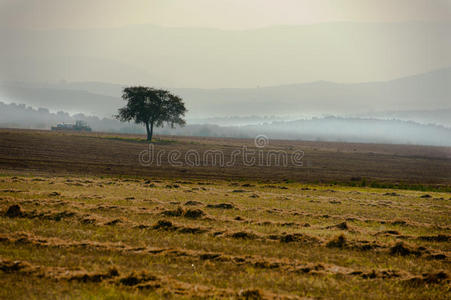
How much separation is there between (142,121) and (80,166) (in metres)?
58.7

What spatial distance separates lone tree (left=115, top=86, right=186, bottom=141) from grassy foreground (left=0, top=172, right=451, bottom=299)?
9113 centimetres

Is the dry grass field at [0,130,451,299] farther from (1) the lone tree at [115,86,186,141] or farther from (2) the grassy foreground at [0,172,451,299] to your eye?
(1) the lone tree at [115,86,186,141]

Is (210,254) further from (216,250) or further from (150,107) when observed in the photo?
(150,107)

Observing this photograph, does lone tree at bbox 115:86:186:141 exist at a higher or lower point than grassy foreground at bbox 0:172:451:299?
higher

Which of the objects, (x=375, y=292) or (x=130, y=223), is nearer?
(x=375, y=292)

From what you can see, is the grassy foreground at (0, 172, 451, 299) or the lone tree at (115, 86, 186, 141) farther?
the lone tree at (115, 86, 186, 141)

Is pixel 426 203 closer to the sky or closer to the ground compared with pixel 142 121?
closer to the ground

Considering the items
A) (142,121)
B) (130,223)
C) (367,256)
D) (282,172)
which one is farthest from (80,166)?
(142,121)

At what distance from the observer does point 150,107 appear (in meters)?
114

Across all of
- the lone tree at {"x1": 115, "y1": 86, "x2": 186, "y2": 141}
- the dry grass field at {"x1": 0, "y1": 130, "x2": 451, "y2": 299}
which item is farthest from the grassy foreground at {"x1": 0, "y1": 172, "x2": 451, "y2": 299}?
the lone tree at {"x1": 115, "y1": 86, "x2": 186, "y2": 141}

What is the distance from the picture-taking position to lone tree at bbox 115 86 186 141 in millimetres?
114000

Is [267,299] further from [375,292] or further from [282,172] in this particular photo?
[282,172]

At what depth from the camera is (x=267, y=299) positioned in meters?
9.96

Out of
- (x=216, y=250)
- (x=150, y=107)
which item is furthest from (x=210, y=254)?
(x=150, y=107)
